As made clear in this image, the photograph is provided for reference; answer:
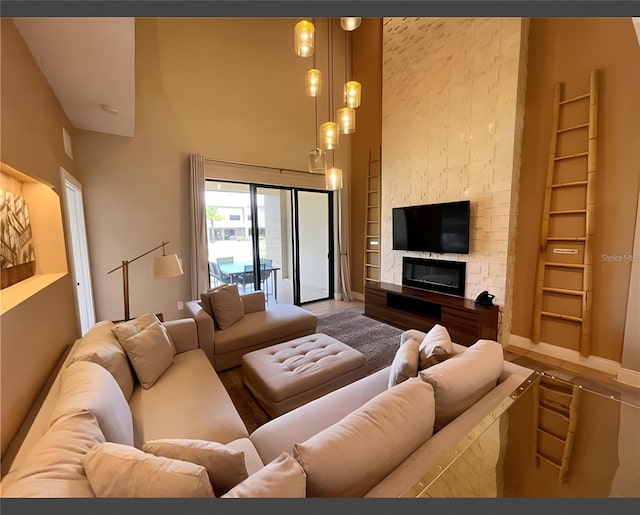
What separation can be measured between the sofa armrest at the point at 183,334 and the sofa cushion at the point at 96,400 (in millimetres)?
915

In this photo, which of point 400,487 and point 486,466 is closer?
point 400,487

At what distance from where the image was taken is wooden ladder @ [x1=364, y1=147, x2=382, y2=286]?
5.11 m

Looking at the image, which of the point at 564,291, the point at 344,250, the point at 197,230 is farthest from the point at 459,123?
the point at 197,230

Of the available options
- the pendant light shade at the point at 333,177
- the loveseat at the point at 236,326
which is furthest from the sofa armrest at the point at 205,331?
the pendant light shade at the point at 333,177

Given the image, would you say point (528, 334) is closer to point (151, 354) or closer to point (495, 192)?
Answer: point (495, 192)

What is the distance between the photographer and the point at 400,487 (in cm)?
91

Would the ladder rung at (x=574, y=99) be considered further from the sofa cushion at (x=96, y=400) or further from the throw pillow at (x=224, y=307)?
the sofa cushion at (x=96, y=400)

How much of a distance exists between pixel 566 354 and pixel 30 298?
4.61 meters

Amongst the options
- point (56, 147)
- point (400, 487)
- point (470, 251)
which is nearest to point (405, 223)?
point (470, 251)

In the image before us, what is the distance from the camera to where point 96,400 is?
1156mm

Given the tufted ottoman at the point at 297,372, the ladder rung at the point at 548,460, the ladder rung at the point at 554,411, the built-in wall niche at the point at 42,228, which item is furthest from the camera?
the tufted ottoman at the point at 297,372

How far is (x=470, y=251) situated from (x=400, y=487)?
3.32m

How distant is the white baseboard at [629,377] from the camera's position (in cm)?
253

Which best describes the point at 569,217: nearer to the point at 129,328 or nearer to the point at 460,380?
the point at 460,380
